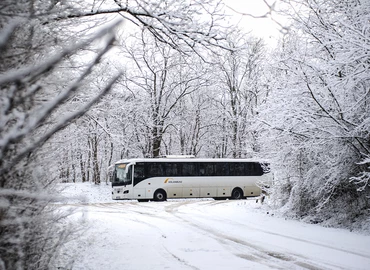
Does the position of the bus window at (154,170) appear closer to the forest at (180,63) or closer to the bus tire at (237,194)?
the bus tire at (237,194)

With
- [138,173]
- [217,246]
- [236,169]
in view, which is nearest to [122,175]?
[138,173]

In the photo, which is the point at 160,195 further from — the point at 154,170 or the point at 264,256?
the point at 264,256

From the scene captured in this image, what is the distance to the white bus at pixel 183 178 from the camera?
76.4ft

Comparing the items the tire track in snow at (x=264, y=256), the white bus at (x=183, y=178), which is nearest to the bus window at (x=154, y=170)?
the white bus at (x=183, y=178)

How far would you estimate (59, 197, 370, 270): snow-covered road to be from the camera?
20.8 ft

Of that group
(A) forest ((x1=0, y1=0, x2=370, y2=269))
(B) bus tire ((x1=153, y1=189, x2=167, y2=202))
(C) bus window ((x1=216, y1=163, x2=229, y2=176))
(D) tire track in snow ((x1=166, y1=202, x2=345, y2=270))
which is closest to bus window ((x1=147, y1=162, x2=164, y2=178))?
(B) bus tire ((x1=153, y1=189, x2=167, y2=202))

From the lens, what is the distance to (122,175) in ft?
76.9

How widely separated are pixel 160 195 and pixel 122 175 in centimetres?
281

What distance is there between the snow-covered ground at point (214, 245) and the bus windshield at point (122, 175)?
36.7ft

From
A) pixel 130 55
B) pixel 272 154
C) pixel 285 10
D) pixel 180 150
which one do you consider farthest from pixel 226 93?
pixel 285 10

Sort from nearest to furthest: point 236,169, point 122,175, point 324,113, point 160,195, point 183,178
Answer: point 324,113 → point 122,175 → point 160,195 → point 183,178 → point 236,169

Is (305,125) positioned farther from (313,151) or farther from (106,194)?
(106,194)

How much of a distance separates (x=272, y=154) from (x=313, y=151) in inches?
77.6

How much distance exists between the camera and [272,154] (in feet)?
44.8
